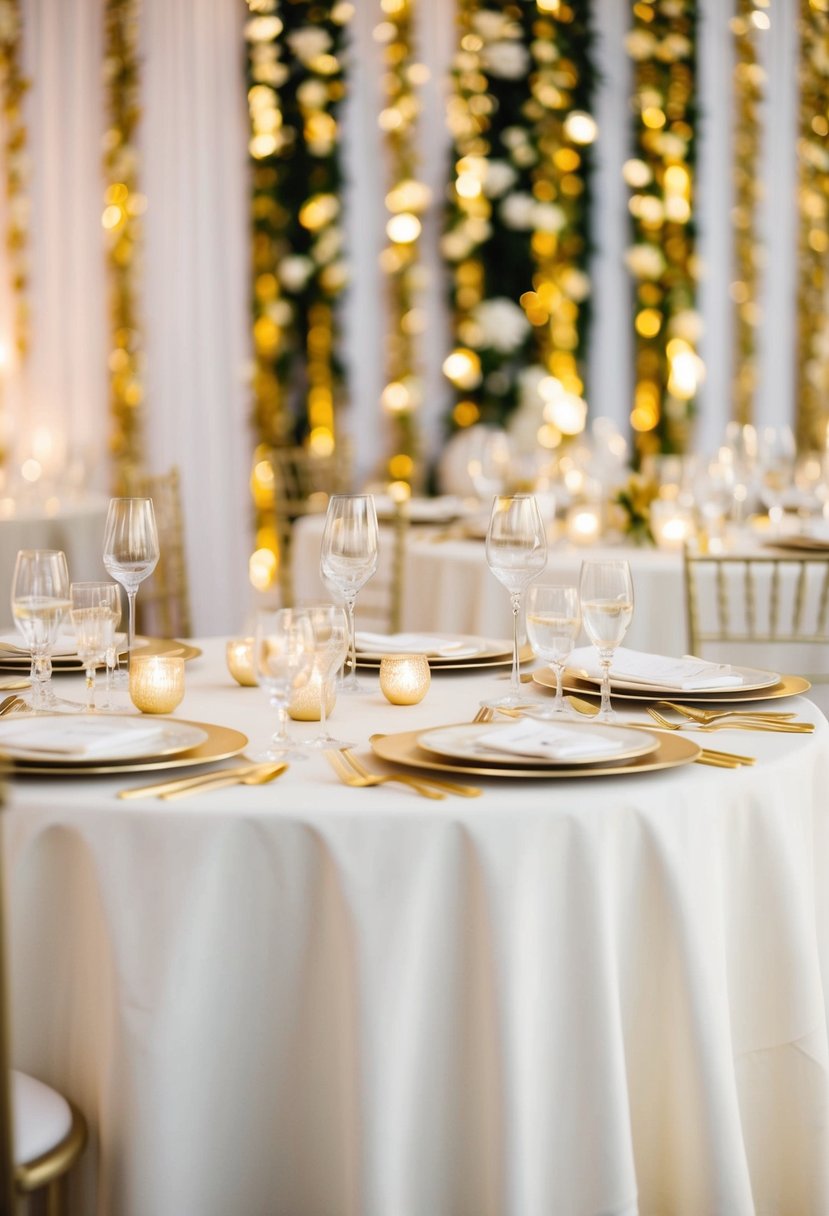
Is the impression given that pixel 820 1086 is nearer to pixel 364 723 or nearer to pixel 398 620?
pixel 364 723

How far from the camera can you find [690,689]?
1.99 m

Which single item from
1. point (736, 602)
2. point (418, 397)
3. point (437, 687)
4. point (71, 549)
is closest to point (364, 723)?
point (437, 687)

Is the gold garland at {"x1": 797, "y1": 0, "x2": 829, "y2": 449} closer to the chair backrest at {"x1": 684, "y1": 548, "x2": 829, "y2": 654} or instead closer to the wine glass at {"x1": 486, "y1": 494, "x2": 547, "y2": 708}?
the chair backrest at {"x1": 684, "y1": 548, "x2": 829, "y2": 654}

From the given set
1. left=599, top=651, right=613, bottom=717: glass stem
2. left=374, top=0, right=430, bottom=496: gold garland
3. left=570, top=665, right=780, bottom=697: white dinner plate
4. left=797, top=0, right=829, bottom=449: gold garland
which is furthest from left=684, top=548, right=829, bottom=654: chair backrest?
left=797, top=0, right=829, bottom=449: gold garland

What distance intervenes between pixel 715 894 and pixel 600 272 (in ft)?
21.5

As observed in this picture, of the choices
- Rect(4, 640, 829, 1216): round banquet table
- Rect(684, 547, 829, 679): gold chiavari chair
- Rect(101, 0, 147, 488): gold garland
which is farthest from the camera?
Rect(101, 0, 147, 488): gold garland

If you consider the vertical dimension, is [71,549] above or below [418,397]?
below

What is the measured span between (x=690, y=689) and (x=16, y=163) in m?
6.62

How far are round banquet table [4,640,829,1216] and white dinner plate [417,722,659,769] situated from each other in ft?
0.10

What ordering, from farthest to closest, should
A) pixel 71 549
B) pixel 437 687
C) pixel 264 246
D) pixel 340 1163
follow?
pixel 264 246 → pixel 71 549 → pixel 437 687 → pixel 340 1163

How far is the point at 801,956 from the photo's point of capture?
167 cm

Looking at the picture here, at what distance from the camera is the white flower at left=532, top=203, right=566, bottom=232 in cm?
739

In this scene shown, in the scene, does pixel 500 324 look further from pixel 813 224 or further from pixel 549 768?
pixel 549 768

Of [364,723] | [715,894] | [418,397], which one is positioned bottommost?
[715,894]
